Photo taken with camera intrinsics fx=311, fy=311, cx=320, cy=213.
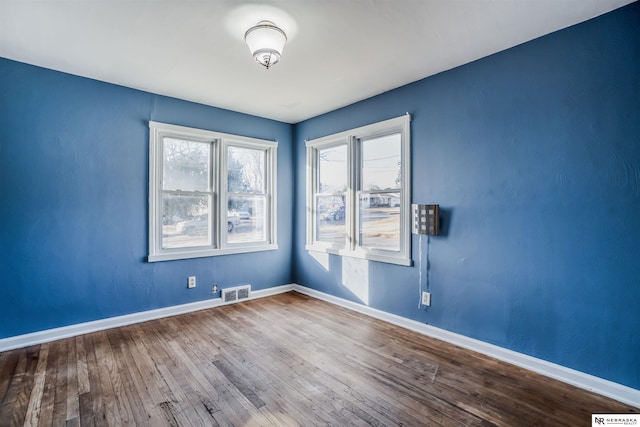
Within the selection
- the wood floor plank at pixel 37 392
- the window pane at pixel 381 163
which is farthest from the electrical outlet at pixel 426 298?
the wood floor plank at pixel 37 392

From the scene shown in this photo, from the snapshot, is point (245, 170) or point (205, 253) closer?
point (205, 253)

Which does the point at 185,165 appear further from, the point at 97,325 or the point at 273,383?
the point at 273,383

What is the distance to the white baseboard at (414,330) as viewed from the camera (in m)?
2.24

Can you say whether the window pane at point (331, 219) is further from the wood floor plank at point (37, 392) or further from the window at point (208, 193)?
the wood floor plank at point (37, 392)

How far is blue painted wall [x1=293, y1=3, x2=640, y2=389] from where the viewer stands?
86.1 inches

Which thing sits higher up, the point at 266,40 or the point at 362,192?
the point at 266,40

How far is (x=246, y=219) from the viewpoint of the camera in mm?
4621

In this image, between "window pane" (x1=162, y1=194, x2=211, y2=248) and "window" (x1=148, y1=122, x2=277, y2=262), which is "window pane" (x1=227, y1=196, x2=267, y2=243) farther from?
"window pane" (x1=162, y1=194, x2=211, y2=248)

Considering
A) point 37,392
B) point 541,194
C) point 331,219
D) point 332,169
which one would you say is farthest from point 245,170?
point 541,194

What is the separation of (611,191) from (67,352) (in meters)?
4.65

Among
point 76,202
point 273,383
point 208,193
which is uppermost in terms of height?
point 208,193

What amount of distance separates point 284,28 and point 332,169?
2.31 metres

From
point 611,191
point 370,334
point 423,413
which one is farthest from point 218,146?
point 611,191

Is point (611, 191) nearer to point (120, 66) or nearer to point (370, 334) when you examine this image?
point (370, 334)
